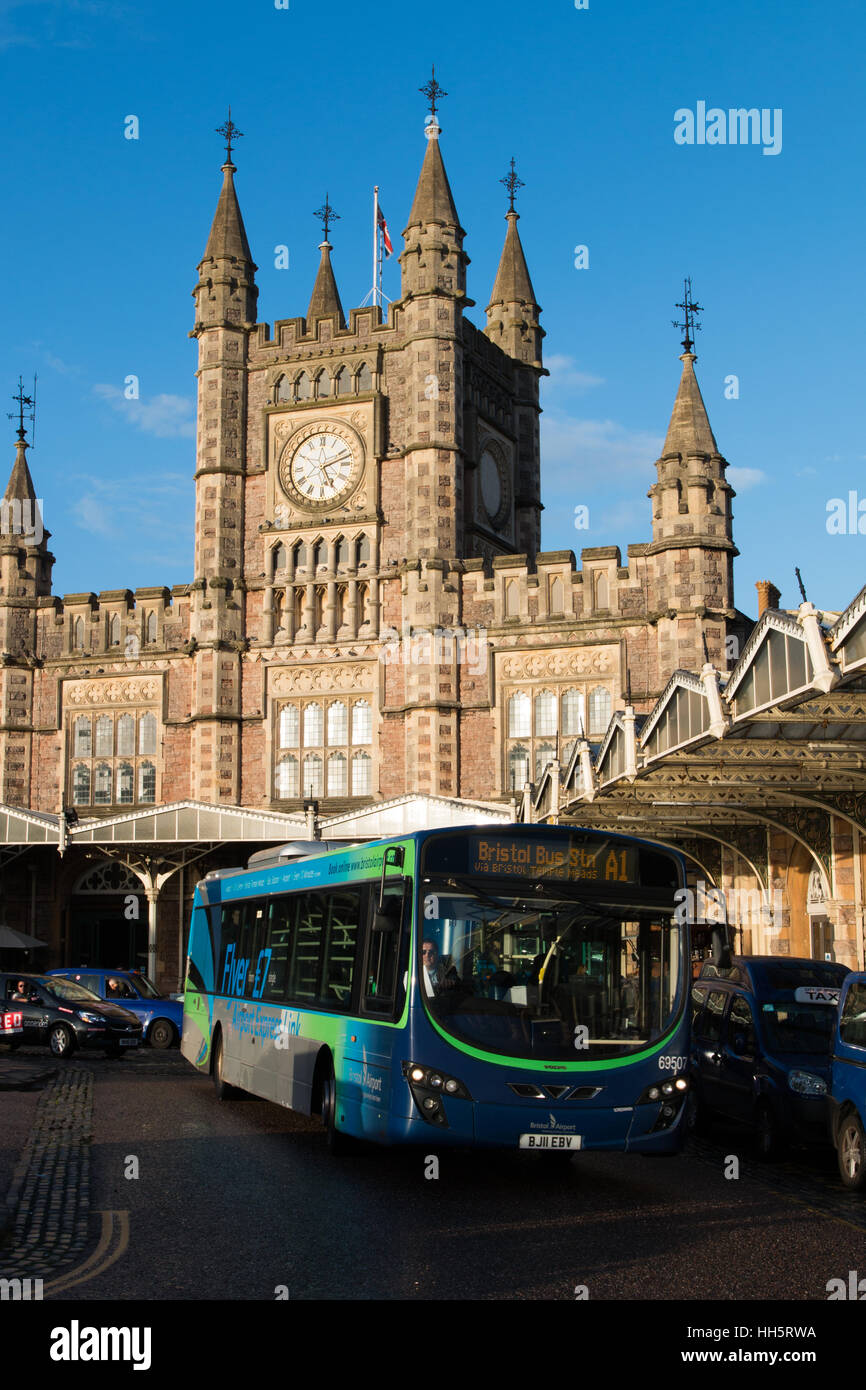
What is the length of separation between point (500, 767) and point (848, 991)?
83.0 feet

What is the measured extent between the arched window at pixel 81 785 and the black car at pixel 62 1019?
55.0 feet

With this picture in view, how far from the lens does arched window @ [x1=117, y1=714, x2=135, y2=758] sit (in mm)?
42531

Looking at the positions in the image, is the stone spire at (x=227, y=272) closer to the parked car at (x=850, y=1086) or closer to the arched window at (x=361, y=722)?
the arched window at (x=361, y=722)

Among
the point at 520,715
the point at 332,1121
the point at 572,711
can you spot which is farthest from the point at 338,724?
the point at 332,1121

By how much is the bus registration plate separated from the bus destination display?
2031 millimetres

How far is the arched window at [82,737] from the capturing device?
43.1 m

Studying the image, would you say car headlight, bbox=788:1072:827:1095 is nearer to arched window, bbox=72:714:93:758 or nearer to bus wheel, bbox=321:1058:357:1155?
bus wheel, bbox=321:1058:357:1155

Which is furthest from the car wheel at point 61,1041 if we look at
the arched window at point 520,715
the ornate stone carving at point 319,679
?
the ornate stone carving at point 319,679

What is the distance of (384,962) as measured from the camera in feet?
39.7

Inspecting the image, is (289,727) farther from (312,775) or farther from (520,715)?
(520,715)

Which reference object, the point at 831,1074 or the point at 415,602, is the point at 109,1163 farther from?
the point at 415,602

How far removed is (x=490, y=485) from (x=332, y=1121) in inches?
1276
